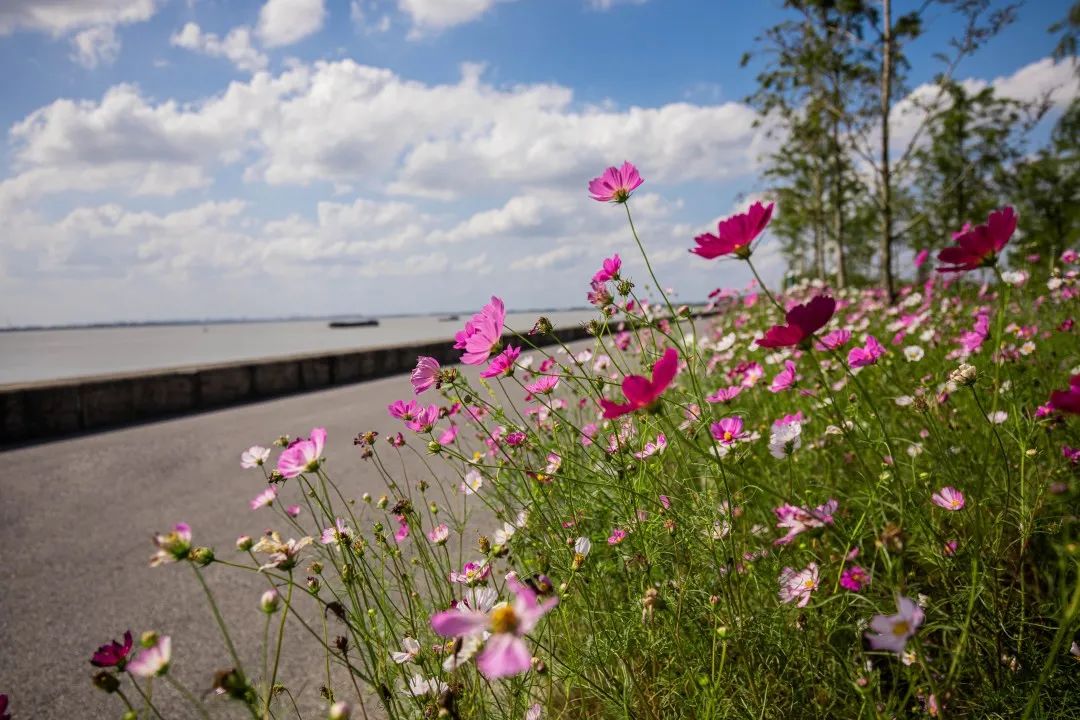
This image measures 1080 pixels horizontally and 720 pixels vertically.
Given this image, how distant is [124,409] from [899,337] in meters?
5.47

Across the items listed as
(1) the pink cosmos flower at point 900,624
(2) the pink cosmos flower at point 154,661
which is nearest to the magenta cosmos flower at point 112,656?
(2) the pink cosmos flower at point 154,661

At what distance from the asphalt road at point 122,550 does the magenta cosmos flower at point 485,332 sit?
3.02 ft

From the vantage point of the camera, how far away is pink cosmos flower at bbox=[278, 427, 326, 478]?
37.5 inches

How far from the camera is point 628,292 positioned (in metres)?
1.40

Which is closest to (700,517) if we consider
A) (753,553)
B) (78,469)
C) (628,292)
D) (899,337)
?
(753,553)

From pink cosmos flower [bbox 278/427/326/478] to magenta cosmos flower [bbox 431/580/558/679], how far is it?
478mm

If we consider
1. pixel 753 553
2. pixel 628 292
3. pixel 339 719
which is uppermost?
pixel 628 292

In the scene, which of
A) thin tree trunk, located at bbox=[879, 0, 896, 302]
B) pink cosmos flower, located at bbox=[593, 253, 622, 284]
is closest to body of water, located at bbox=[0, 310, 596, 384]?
pink cosmos flower, located at bbox=[593, 253, 622, 284]

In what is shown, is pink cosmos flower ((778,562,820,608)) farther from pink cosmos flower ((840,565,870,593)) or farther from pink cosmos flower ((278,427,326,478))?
pink cosmos flower ((278,427,326,478))

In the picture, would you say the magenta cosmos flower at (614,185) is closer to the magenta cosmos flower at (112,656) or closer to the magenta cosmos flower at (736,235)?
the magenta cosmos flower at (736,235)

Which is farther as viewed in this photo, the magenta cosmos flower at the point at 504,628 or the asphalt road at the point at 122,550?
the asphalt road at the point at 122,550

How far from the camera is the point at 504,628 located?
571 mm

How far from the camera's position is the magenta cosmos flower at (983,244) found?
869 millimetres

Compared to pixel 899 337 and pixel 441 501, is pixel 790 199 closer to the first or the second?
pixel 899 337
